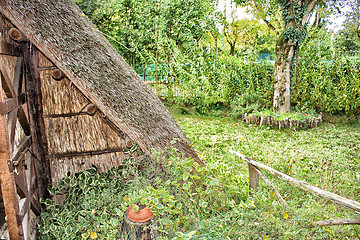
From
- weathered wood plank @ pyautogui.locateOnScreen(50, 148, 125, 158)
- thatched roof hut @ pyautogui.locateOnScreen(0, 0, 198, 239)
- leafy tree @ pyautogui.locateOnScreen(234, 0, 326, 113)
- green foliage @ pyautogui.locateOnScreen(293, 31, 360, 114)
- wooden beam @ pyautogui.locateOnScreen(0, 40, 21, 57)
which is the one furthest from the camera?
green foliage @ pyautogui.locateOnScreen(293, 31, 360, 114)

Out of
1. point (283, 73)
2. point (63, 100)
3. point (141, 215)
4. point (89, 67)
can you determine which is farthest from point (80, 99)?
point (283, 73)

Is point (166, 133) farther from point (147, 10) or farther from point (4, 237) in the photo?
point (147, 10)

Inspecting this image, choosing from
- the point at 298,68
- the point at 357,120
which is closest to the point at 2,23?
the point at 298,68

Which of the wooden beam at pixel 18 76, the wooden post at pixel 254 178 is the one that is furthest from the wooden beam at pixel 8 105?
the wooden post at pixel 254 178

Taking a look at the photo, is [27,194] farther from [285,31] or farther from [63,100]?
[285,31]

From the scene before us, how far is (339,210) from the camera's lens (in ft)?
10.8

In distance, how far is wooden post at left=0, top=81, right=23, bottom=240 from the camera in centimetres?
205

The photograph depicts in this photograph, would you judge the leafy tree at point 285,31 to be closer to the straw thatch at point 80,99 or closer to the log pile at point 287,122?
the log pile at point 287,122

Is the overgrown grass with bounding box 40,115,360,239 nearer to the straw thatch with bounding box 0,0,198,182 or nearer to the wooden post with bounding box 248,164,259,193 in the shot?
the wooden post with bounding box 248,164,259,193

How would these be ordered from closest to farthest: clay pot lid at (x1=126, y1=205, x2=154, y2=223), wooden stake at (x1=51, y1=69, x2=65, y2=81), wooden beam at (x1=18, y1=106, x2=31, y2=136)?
clay pot lid at (x1=126, y1=205, x2=154, y2=223)
wooden beam at (x1=18, y1=106, x2=31, y2=136)
wooden stake at (x1=51, y1=69, x2=65, y2=81)

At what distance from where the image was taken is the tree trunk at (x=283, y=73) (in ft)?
29.4

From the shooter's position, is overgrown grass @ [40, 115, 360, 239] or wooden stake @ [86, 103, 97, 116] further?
wooden stake @ [86, 103, 97, 116]

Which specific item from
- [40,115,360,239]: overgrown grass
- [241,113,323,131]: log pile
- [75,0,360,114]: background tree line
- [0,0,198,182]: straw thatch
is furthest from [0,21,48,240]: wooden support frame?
[241,113,323,131]: log pile

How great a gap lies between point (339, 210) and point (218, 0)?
40.0 feet
